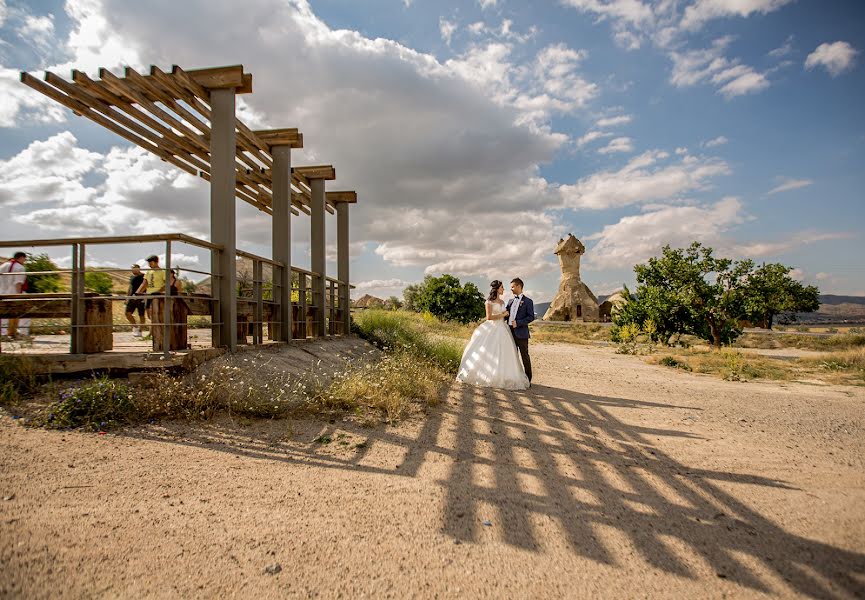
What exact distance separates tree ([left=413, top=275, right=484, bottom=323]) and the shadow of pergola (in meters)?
24.4

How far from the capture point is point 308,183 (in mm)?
11414

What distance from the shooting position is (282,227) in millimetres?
9289

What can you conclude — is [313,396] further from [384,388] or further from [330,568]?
[330,568]

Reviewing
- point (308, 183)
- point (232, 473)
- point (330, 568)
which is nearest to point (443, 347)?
point (308, 183)

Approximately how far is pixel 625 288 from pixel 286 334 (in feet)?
49.7

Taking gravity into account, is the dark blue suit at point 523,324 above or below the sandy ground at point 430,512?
above

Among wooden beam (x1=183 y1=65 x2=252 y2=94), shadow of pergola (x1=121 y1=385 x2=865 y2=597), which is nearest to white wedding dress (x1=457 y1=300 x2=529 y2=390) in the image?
shadow of pergola (x1=121 y1=385 x2=865 y2=597)

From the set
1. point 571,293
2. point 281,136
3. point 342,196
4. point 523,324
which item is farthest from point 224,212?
point 571,293

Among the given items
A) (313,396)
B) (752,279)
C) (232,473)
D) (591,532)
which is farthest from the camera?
(752,279)

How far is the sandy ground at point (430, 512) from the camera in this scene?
248 centimetres

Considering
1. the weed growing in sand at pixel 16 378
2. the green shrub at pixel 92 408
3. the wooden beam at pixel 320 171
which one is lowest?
the green shrub at pixel 92 408

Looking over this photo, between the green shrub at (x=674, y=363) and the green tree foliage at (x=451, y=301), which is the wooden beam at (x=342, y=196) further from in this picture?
the green tree foliage at (x=451, y=301)

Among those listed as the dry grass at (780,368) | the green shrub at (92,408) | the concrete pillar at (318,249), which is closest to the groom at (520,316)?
the concrete pillar at (318,249)

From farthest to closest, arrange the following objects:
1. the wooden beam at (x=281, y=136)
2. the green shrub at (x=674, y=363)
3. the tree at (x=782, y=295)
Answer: the tree at (x=782, y=295), the green shrub at (x=674, y=363), the wooden beam at (x=281, y=136)
